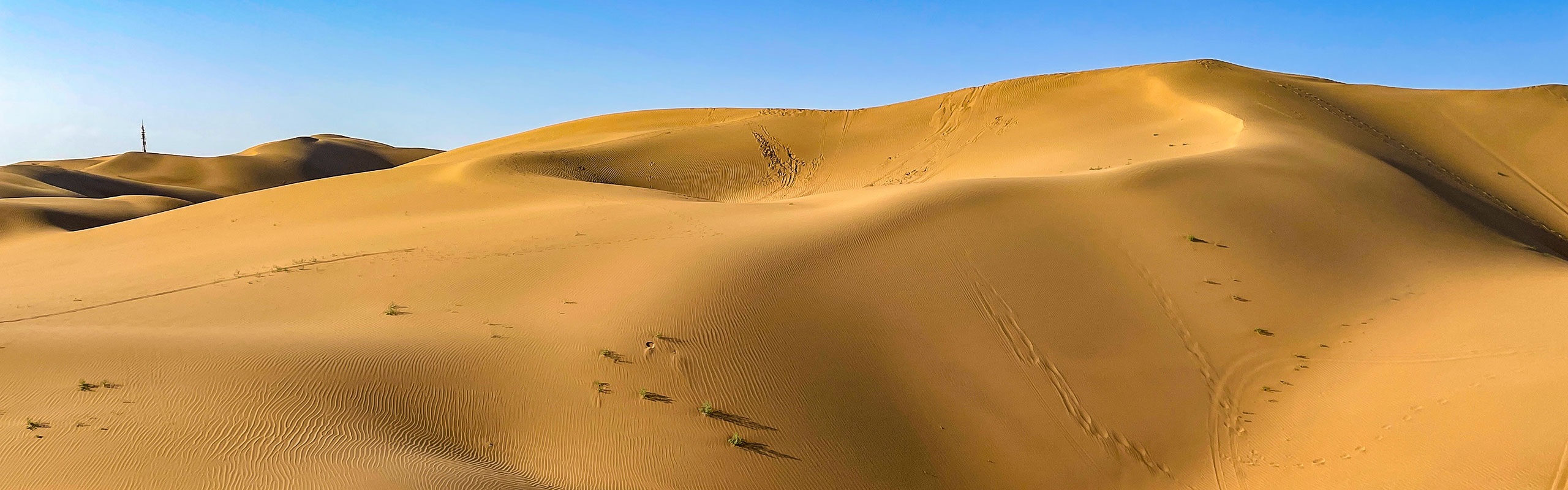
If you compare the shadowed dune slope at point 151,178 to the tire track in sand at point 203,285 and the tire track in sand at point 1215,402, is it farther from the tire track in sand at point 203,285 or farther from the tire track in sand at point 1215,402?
the tire track in sand at point 1215,402

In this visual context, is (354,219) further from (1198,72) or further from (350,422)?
(1198,72)

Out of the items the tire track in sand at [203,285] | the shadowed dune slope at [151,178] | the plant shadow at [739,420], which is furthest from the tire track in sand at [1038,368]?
the shadowed dune slope at [151,178]

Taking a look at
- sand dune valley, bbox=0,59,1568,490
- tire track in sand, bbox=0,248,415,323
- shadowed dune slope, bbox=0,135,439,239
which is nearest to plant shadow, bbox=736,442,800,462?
sand dune valley, bbox=0,59,1568,490

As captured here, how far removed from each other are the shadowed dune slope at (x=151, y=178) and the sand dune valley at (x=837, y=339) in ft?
46.3

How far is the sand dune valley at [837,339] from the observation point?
7.66 meters

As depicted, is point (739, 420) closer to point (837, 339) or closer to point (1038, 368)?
point (837, 339)

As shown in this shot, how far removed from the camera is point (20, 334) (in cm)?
873

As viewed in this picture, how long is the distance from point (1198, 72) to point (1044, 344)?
19519mm

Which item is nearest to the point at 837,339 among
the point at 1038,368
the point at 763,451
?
the point at 763,451

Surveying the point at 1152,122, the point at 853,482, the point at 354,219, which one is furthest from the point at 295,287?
the point at 1152,122

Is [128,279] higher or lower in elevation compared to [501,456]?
higher

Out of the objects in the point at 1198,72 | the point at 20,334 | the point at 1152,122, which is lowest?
the point at 20,334

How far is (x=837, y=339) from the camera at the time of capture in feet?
33.7

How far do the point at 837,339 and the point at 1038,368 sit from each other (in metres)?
2.28
